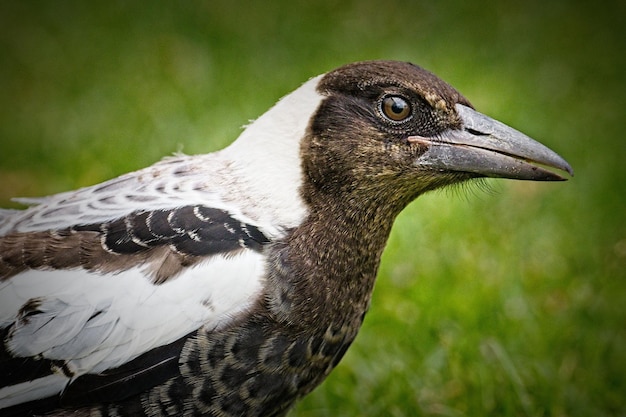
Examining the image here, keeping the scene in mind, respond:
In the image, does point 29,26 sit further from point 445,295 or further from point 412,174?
point 412,174

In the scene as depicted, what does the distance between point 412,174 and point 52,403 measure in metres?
1.09

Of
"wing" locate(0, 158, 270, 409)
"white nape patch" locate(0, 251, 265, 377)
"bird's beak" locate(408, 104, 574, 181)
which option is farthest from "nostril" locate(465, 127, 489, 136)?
"white nape patch" locate(0, 251, 265, 377)

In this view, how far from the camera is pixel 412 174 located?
2.42m

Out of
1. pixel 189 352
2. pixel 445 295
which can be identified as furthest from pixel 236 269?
pixel 445 295

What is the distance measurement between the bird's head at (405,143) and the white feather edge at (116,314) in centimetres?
42

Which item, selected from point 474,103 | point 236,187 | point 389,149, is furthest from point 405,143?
point 474,103

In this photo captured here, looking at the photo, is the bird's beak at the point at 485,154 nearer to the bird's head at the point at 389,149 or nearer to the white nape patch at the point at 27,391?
the bird's head at the point at 389,149

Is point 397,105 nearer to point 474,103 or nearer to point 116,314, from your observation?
point 116,314

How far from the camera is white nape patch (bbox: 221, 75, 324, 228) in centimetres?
242

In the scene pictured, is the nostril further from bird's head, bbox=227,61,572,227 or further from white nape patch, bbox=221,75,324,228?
white nape patch, bbox=221,75,324,228

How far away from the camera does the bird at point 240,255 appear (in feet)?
7.41

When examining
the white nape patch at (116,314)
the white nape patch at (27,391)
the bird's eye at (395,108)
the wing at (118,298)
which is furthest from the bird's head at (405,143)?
the white nape patch at (27,391)

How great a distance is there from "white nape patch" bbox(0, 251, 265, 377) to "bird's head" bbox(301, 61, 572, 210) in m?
0.41

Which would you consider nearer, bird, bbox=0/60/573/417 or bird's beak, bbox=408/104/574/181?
bird, bbox=0/60/573/417
